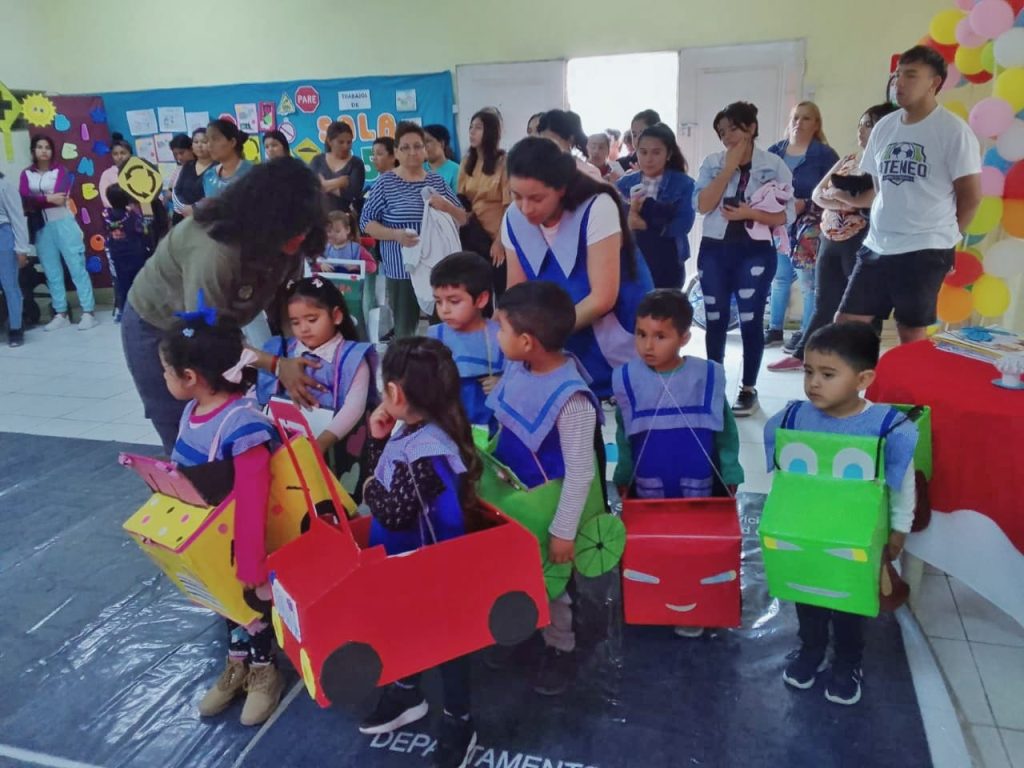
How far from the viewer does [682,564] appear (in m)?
1.92

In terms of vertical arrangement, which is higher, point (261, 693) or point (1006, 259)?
point (1006, 259)

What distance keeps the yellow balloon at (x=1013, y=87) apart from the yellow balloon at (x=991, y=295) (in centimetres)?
60

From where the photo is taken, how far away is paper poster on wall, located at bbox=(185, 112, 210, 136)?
7133mm

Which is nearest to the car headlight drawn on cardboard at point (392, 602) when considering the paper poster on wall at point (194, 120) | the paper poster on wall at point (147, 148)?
the paper poster on wall at point (194, 120)

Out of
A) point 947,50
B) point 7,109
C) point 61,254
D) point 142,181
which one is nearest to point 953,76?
point 947,50

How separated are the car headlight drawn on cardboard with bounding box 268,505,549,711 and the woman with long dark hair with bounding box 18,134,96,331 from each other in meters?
5.96

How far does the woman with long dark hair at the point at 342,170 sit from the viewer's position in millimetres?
5207

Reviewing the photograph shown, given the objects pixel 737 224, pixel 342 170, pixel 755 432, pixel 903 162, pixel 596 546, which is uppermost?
pixel 342 170

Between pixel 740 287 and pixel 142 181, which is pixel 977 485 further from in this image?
pixel 142 181

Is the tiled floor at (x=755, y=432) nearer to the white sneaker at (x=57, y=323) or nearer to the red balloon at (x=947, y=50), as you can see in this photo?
the white sneaker at (x=57, y=323)

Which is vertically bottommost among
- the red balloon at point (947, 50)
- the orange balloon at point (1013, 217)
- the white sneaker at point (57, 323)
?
the white sneaker at point (57, 323)

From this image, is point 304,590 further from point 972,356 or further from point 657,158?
point 657,158

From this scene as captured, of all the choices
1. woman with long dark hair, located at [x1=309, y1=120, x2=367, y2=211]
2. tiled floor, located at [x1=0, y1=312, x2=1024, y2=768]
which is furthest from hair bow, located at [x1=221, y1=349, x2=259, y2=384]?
woman with long dark hair, located at [x1=309, y1=120, x2=367, y2=211]

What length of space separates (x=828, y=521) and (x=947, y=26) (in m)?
2.52
